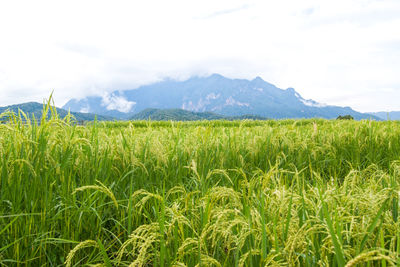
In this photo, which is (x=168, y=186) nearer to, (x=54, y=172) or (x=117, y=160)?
(x=117, y=160)

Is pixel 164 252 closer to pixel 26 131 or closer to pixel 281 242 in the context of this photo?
pixel 281 242

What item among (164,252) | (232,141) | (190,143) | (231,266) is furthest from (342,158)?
(164,252)

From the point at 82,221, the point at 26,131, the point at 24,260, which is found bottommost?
the point at 24,260

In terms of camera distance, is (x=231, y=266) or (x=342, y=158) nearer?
(x=231, y=266)

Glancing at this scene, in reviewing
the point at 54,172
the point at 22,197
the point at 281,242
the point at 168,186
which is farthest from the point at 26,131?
the point at 281,242

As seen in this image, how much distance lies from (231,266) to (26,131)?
90.0 inches

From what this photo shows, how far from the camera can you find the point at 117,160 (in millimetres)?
2955

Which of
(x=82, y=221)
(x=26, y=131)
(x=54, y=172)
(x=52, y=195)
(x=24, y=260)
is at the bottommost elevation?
(x=24, y=260)

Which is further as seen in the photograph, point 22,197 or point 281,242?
point 22,197

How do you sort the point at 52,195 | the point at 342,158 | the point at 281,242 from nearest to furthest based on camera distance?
the point at 281,242 < the point at 52,195 < the point at 342,158

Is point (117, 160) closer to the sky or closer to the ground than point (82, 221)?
closer to the sky

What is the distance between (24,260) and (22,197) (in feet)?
1.55

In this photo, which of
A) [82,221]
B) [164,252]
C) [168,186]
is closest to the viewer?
[164,252]

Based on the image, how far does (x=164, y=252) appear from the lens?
1.52 m
